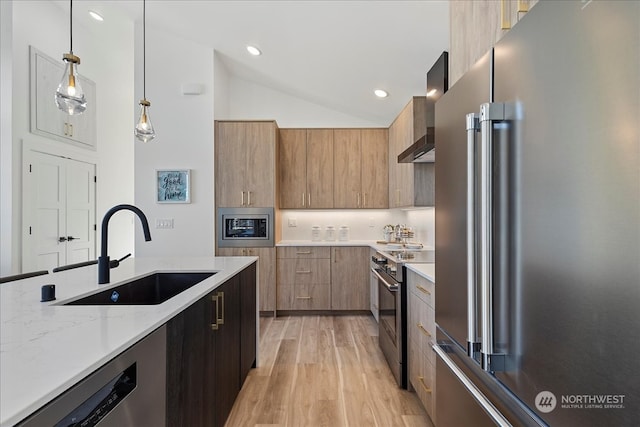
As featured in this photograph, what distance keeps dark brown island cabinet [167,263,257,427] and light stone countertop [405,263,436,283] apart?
1.13m

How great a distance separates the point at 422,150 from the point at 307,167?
219cm

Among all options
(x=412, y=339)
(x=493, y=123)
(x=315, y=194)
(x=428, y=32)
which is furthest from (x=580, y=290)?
(x=315, y=194)

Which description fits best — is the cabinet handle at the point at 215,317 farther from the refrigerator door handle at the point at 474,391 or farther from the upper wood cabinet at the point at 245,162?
the upper wood cabinet at the point at 245,162

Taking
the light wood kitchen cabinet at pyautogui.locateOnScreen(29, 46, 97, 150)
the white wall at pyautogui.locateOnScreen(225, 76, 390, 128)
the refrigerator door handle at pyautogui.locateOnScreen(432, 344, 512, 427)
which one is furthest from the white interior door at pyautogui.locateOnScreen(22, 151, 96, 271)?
the refrigerator door handle at pyautogui.locateOnScreen(432, 344, 512, 427)

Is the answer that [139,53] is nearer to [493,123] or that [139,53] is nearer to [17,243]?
[17,243]

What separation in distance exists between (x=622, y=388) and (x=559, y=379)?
0.15 meters

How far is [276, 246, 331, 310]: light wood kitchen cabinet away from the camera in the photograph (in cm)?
421

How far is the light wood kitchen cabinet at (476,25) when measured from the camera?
95 centimetres

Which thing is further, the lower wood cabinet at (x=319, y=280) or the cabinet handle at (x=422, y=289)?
the lower wood cabinet at (x=319, y=280)

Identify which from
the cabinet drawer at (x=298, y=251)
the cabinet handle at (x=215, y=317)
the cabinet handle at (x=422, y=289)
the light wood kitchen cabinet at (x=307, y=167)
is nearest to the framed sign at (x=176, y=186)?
the light wood kitchen cabinet at (x=307, y=167)

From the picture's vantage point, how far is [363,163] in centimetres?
455

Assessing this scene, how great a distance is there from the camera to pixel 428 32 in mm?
2512

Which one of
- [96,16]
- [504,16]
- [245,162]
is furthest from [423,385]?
[96,16]

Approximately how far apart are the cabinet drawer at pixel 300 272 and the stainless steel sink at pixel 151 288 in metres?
2.09
